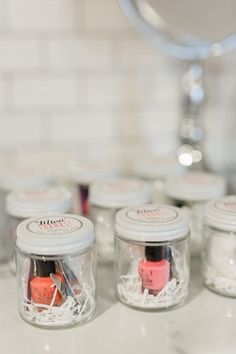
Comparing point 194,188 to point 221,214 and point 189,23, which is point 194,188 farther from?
point 189,23

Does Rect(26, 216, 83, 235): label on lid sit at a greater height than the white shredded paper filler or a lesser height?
greater

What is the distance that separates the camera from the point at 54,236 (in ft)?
1.90

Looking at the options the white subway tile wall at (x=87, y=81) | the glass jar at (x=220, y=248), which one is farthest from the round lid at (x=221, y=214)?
the white subway tile wall at (x=87, y=81)

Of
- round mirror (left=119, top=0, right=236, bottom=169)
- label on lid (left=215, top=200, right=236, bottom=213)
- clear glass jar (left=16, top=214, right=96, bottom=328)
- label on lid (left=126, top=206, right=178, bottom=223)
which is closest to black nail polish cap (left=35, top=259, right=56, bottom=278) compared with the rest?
clear glass jar (left=16, top=214, right=96, bottom=328)

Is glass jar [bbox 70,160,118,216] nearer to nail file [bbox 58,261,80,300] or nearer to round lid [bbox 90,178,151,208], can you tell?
round lid [bbox 90,178,151,208]

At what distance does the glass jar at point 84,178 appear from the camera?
2.67 ft

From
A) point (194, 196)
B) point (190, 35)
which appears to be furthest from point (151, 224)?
point (190, 35)

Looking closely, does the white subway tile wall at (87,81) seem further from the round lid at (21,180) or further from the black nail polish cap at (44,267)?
the black nail polish cap at (44,267)

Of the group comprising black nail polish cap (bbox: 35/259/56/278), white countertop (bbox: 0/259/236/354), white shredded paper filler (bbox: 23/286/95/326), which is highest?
black nail polish cap (bbox: 35/259/56/278)

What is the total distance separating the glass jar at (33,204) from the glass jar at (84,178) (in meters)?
0.08

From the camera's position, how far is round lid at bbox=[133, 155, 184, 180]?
2.78 ft

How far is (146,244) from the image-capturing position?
0.61m

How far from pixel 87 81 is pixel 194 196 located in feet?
1.07

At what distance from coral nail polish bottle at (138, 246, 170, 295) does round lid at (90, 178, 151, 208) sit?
0.11 m
